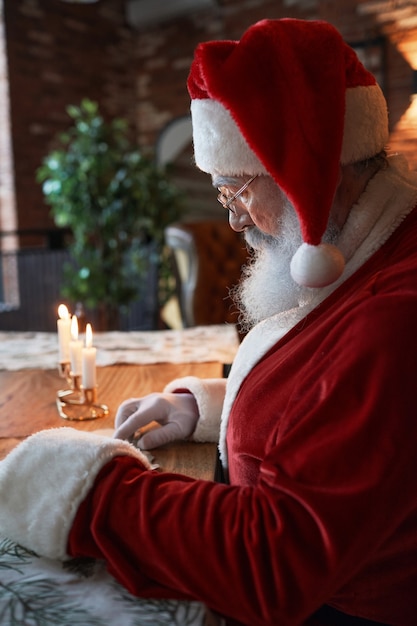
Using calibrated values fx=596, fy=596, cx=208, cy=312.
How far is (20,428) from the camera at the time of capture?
4.03 ft

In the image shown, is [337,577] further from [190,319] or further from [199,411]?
[190,319]

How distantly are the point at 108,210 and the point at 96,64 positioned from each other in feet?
9.37

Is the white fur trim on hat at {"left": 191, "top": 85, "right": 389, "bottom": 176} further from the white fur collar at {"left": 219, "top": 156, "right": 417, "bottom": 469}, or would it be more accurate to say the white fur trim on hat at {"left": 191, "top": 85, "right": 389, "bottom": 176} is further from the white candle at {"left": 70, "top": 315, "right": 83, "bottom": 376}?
the white candle at {"left": 70, "top": 315, "right": 83, "bottom": 376}

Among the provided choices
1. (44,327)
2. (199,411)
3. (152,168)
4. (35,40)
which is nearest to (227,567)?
(199,411)

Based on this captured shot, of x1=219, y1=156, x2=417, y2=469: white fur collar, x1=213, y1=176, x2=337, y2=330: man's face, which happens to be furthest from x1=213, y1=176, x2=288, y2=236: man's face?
x1=219, y1=156, x2=417, y2=469: white fur collar

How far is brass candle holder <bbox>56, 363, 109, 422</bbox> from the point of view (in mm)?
1280

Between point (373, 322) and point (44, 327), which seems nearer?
point (373, 322)

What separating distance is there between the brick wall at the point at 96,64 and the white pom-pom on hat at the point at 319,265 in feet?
17.9

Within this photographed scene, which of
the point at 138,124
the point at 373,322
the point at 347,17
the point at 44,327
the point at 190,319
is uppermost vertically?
the point at 347,17

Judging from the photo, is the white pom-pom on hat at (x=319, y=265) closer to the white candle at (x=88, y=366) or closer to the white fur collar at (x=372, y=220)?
the white fur collar at (x=372, y=220)

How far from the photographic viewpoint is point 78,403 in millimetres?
1312

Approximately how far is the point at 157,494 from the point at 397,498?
276mm

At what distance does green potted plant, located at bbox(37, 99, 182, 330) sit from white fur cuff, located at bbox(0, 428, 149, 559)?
3881 millimetres

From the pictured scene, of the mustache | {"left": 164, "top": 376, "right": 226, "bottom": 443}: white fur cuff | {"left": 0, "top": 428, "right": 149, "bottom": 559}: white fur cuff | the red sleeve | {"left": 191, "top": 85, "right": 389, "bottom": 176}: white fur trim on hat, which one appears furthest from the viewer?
{"left": 164, "top": 376, "right": 226, "bottom": 443}: white fur cuff
